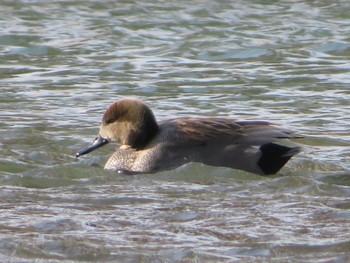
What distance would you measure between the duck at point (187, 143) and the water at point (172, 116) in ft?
0.45

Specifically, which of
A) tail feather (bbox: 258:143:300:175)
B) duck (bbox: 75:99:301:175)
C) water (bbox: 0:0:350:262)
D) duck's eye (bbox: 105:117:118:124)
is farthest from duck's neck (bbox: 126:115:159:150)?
tail feather (bbox: 258:143:300:175)

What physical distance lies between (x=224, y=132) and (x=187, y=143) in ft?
→ 1.04

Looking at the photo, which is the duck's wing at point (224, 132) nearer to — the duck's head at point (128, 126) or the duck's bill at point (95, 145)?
the duck's head at point (128, 126)

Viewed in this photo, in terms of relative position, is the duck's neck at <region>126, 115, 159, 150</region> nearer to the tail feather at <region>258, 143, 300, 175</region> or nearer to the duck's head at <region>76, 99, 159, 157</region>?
the duck's head at <region>76, 99, 159, 157</region>

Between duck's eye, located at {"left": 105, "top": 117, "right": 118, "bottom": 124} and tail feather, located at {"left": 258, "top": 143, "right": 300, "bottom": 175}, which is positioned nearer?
tail feather, located at {"left": 258, "top": 143, "right": 300, "bottom": 175}

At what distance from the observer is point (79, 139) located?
36.1 feet

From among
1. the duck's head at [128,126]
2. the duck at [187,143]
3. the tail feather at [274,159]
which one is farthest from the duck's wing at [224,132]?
the duck's head at [128,126]

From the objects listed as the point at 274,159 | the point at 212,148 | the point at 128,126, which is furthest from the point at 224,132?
the point at 128,126

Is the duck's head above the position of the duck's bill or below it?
above

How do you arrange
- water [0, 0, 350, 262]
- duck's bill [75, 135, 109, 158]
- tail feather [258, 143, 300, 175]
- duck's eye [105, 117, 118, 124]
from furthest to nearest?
duck's eye [105, 117, 118, 124] → duck's bill [75, 135, 109, 158] → tail feather [258, 143, 300, 175] → water [0, 0, 350, 262]

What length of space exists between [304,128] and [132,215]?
3820 millimetres

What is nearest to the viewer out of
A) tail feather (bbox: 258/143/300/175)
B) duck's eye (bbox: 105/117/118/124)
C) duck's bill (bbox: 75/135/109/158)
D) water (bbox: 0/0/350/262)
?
water (bbox: 0/0/350/262)

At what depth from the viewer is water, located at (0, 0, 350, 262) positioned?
295 inches

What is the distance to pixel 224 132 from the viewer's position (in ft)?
32.4
